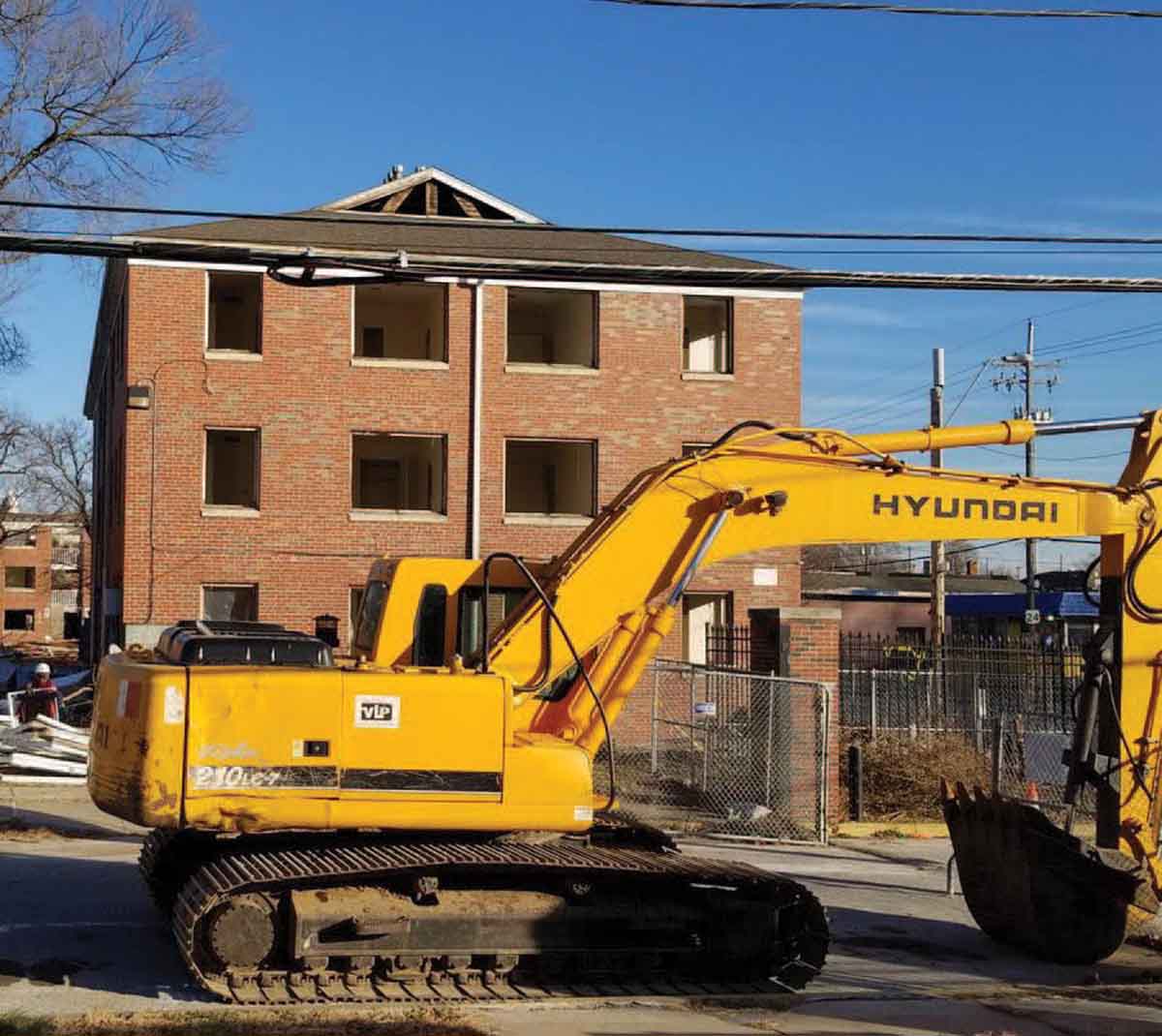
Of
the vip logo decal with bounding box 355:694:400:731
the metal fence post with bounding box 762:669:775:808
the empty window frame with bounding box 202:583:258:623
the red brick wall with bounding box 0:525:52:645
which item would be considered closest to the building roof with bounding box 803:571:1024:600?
the empty window frame with bounding box 202:583:258:623

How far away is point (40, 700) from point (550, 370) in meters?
10.5

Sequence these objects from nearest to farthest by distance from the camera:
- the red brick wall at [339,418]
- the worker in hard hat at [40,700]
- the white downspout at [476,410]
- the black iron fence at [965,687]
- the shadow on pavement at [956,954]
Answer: the shadow on pavement at [956,954]
the black iron fence at [965,687]
the worker in hard hat at [40,700]
the red brick wall at [339,418]
the white downspout at [476,410]

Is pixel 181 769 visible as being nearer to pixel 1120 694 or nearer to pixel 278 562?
pixel 1120 694

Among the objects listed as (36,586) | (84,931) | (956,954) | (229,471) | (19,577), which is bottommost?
(956,954)

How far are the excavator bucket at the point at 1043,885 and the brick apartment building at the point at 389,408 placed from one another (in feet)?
45.8

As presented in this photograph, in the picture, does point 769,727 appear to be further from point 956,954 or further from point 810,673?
point 956,954

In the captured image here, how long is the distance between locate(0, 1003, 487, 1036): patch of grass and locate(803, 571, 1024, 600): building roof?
47.7 m

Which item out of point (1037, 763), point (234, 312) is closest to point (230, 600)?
point (234, 312)

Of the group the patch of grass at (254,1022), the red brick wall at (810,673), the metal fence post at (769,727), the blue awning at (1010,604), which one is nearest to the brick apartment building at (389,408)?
the red brick wall at (810,673)

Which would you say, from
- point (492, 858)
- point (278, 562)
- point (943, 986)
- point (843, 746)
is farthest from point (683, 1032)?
point (278, 562)

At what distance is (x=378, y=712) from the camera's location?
31.9ft

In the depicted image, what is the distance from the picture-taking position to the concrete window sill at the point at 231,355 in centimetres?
2683

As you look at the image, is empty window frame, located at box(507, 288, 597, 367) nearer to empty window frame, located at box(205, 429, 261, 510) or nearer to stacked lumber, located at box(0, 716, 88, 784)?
empty window frame, located at box(205, 429, 261, 510)

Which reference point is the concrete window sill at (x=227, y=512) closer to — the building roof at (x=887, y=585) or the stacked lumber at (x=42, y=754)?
the stacked lumber at (x=42, y=754)
